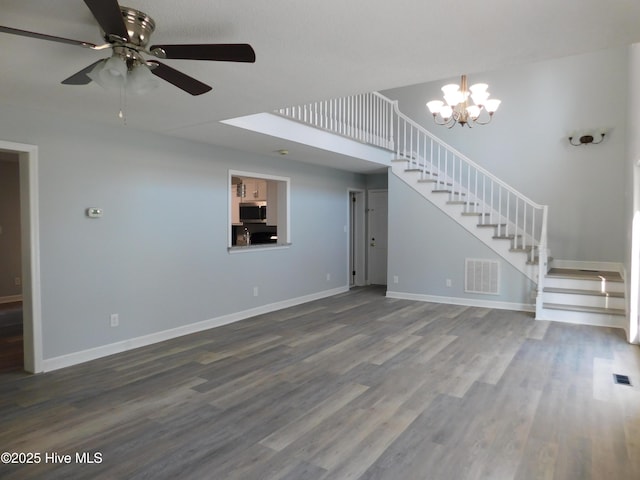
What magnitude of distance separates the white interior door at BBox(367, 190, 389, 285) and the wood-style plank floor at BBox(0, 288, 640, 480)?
12.8 feet

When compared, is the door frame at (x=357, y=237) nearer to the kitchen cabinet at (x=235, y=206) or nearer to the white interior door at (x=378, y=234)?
the white interior door at (x=378, y=234)

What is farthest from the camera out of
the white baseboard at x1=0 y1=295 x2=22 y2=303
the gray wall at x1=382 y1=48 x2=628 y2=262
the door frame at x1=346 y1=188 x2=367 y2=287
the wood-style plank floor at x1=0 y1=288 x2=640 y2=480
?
the door frame at x1=346 y1=188 x2=367 y2=287

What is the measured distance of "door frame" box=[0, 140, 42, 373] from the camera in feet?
11.8

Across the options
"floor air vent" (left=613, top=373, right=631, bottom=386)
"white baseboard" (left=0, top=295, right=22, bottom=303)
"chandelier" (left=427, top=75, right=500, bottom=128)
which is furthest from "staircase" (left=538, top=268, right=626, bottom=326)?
"white baseboard" (left=0, top=295, right=22, bottom=303)

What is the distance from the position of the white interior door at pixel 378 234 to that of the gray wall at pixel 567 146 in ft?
6.63

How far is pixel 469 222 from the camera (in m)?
6.66

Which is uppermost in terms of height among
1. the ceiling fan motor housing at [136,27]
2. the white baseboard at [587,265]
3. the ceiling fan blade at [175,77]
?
the ceiling fan motor housing at [136,27]

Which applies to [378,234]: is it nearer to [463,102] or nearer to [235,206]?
[235,206]

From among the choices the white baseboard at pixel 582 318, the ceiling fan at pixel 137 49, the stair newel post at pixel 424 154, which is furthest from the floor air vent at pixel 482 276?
the ceiling fan at pixel 137 49

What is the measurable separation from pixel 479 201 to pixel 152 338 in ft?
18.8

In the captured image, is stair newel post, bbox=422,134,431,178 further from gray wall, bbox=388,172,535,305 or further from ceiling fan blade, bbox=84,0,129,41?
ceiling fan blade, bbox=84,0,129,41

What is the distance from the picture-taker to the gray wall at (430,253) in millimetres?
6375

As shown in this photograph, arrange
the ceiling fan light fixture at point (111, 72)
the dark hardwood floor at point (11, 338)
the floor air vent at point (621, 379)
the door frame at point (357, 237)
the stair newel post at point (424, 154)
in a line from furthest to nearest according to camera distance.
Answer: the door frame at point (357, 237), the stair newel post at point (424, 154), the dark hardwood floor at point (11, 338), the floor air vent at point (621, 379), the ceiling fan light fixture at point (111, 72)

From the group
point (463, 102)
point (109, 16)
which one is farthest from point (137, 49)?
point (463, 102)
